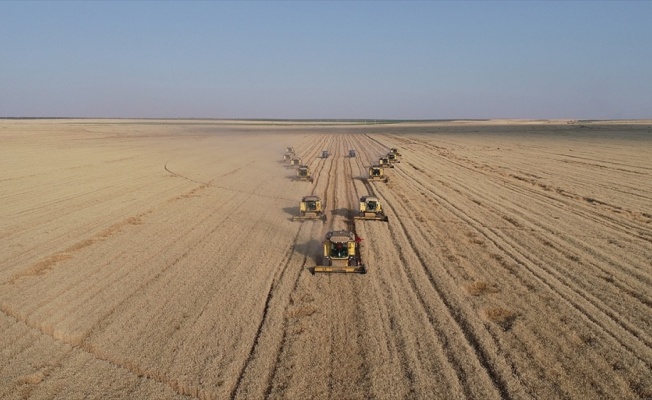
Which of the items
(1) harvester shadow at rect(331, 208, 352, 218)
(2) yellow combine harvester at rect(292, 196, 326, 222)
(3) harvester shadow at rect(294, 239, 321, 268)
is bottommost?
(1) harvester shadow at rect(331, 208, 352, 218)

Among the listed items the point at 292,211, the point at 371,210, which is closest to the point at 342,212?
the point at 371,210

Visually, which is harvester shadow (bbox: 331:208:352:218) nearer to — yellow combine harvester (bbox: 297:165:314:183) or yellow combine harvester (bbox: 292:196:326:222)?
yellow combine harvester (bbox: 292:196:326:222)

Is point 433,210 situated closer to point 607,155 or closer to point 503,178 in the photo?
point 503,178

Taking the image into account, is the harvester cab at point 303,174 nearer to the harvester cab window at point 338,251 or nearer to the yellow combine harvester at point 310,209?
the yellow combine harvester at point 310,209

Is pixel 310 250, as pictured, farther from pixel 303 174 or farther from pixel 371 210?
pixel 303 174

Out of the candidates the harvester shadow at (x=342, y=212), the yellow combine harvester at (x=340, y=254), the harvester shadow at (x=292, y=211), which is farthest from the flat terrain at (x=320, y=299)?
the yellow combine harvester at (x=340, y=254)

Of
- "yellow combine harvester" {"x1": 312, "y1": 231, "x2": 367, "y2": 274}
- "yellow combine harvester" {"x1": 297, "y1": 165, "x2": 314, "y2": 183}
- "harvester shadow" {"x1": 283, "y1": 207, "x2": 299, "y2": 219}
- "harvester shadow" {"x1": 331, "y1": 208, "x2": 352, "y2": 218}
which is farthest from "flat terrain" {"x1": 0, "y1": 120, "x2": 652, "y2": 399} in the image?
"yellow combine harvester" {"x1": 297, "y1": 165, "x2": 314, "y2": 183}

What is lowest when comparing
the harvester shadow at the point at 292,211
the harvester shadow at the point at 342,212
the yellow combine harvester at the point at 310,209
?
the harvester shadow at the point at 292,211
